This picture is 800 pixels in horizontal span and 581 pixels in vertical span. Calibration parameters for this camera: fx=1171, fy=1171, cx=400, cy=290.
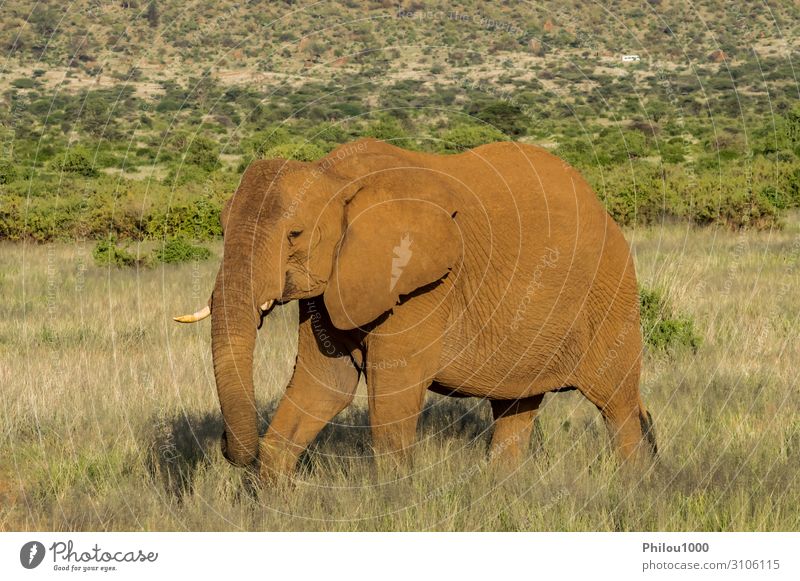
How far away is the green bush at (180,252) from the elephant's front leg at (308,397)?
44.1 ft

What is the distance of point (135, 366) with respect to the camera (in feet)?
38.7

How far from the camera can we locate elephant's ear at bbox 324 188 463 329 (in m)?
6.91

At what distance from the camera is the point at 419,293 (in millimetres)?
7367

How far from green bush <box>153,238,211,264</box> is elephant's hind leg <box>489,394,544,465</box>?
42.5 ft

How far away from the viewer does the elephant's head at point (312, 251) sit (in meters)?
Result: 6.63

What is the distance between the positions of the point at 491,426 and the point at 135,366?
422cm

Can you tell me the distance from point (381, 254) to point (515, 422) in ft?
8.12

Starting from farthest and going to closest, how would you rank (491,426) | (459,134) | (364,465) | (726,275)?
(459,134) → (726,275) → (491,426) → (364,465)

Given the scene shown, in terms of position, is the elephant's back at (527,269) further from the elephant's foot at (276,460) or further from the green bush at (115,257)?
the green bush at (115,257)

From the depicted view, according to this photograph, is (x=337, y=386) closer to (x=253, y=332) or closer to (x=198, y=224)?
(x=253, y=332)

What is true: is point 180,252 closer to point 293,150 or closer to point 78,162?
point 293,150

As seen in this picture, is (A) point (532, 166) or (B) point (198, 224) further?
(B) point (198, 224)

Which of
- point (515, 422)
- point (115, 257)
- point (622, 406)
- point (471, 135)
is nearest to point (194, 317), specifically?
point (515, 422)

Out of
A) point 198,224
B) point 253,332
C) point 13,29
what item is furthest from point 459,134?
point 13,29
